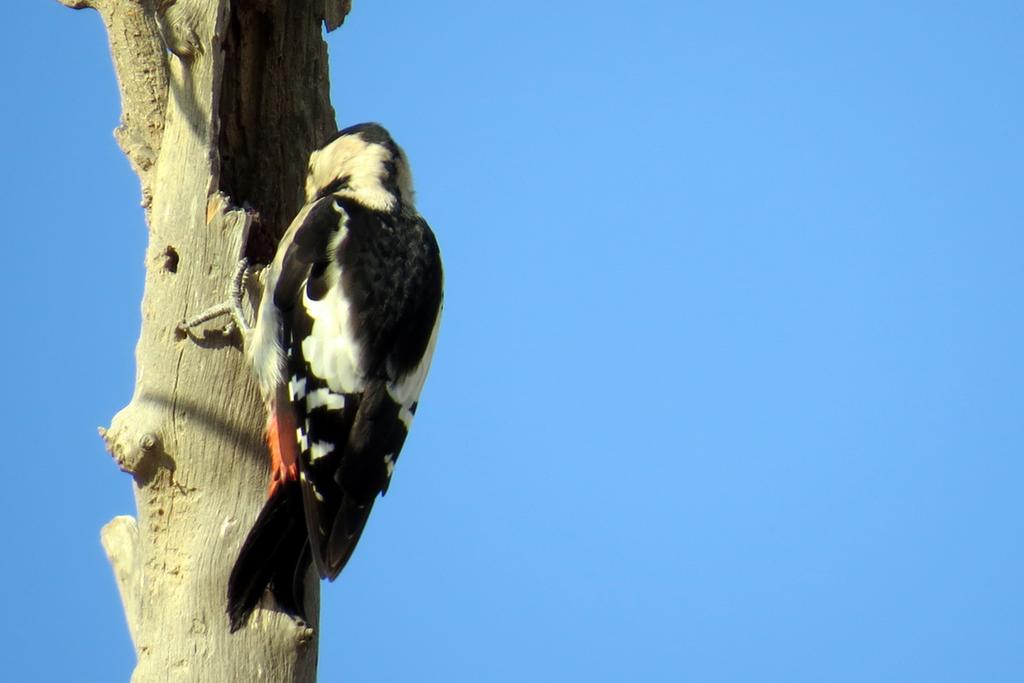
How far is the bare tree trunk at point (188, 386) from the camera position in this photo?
145 inches

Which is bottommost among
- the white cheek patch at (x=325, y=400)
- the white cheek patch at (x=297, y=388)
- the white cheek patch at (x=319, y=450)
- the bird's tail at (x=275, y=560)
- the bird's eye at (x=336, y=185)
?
the bird's tail at (x=275, y=560)

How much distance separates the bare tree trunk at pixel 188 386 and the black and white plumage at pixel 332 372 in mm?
85

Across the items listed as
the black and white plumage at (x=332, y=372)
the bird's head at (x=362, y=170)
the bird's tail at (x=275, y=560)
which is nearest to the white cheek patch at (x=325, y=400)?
the black and white plumage at (x=332, y=372)

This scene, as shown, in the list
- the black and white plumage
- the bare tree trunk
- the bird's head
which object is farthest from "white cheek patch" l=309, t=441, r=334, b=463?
the bird's head

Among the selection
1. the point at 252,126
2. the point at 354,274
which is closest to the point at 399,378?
the point at 354,274

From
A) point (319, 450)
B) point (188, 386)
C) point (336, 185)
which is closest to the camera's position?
point (319, 450)

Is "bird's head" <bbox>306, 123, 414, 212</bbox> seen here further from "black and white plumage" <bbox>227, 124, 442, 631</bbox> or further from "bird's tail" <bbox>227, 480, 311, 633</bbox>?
"bird's tail" <bbox>227, 480, 311, 633</bbox>

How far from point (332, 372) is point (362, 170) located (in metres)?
0.67

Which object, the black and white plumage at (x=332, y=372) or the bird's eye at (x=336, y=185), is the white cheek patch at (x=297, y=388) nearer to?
the black and white plumage at (x=332, y=372)

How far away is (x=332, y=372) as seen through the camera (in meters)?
3.76

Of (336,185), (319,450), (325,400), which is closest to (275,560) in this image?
(319,450)

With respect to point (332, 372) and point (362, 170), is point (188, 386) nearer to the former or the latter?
point (332, 372)

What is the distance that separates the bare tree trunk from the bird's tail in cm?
4

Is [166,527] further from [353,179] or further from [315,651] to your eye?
[353,179]
